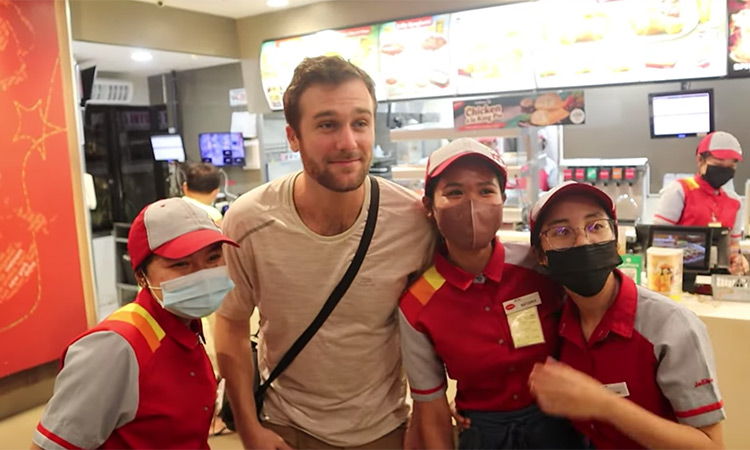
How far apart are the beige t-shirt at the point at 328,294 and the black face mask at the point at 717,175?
3206mm

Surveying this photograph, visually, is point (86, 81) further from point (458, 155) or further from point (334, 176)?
point (458, 155)

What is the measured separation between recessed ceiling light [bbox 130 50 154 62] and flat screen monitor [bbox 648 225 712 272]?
5.11m

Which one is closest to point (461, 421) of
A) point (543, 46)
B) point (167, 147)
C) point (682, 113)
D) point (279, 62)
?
point (543, 46)

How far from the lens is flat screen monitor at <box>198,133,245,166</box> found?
277 inches

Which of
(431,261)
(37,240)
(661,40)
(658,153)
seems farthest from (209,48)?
(431,261)

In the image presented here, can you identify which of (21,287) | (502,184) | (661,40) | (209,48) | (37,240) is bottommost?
(21,287)

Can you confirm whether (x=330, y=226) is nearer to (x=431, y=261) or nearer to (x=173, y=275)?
(x=431, y=261)

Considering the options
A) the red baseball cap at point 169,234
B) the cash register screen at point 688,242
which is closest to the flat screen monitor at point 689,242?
the cash register screen at point 688,242

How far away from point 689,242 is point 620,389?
6.08ft

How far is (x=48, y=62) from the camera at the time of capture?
4121 mm

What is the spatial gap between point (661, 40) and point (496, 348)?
311 cm

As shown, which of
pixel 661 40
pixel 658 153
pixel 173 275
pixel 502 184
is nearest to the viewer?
pixel 173 275

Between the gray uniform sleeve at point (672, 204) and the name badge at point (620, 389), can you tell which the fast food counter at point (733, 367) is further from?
the gray uniform sleeve at point (672, 204)

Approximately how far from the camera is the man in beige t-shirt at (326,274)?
5.70 feet
